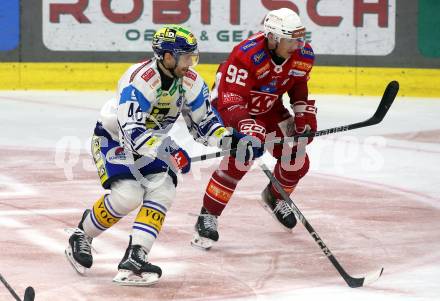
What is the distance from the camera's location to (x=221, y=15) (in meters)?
12.6

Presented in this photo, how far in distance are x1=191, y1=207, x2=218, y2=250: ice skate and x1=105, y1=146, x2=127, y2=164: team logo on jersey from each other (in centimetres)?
85

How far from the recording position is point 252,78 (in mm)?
6301

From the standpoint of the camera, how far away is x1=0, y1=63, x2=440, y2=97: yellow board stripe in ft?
41.4

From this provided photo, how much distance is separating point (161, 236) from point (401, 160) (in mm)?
→ 3366

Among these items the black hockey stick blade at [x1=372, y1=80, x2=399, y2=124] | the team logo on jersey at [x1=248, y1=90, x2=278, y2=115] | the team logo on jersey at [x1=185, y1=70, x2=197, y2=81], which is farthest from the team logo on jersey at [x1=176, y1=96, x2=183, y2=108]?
the black hockey stick blade at [x1=372, y1=80, x2=399, y2=124]

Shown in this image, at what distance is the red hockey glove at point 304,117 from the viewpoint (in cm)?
655

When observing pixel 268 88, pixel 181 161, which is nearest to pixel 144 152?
pixel 181 161

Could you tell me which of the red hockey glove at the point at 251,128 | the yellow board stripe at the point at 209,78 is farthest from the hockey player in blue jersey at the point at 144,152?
the yellow board stripe at the point at 209,78

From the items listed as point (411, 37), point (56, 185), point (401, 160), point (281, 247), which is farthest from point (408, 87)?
point (281, 247)

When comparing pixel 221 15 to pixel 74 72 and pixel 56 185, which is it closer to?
pixel 74 72

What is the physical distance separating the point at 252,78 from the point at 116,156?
3.76ft

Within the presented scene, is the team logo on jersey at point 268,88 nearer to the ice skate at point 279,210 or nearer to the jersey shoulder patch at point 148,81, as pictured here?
the ice skate at point 279,210

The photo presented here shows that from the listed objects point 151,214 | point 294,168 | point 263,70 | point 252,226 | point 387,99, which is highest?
point 263,70

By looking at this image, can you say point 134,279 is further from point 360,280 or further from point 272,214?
point 272,214
